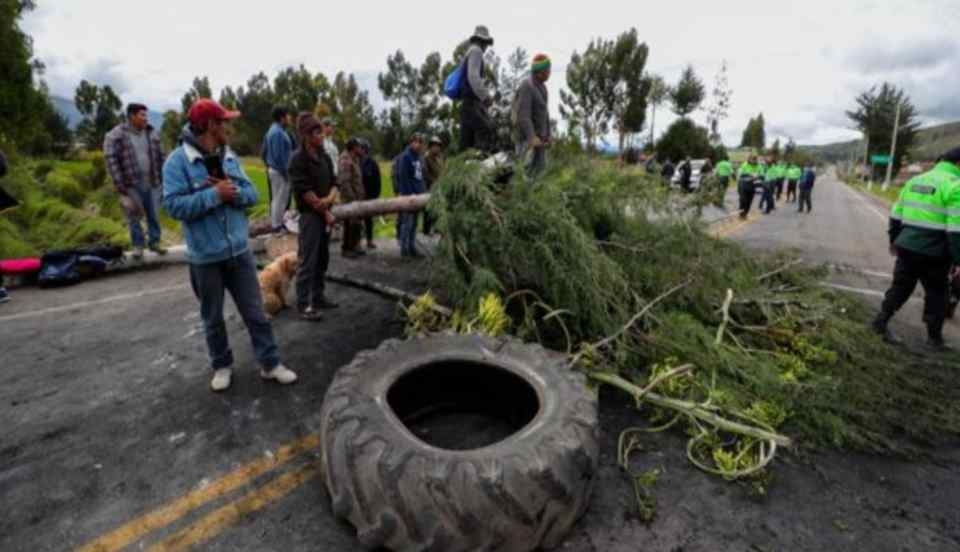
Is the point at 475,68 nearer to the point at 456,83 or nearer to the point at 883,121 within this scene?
the point at 456,83

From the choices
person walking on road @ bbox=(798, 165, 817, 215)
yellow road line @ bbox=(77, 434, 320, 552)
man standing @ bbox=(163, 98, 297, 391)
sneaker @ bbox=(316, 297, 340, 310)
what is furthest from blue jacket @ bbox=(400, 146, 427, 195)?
person walking on road @ bbox=(798, 165, 817, 215)

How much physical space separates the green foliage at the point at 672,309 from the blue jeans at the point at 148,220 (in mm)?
4818

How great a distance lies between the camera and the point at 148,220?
7.02m

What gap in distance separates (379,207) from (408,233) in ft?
6.93

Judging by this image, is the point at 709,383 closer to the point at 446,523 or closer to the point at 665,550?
the point at 665,550

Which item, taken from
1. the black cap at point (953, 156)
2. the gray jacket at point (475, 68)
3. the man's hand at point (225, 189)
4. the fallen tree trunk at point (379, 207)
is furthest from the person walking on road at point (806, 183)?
A: the man's hand at point (225, 189)

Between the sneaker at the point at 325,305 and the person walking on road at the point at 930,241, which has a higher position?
the person walking on road at the point at 930,241

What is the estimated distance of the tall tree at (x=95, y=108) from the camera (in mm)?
47188

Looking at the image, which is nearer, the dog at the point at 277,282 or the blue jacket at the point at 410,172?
the dog at the point at 277,282

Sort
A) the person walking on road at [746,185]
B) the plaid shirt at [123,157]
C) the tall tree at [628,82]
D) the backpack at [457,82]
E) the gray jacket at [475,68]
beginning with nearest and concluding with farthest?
the gray jacket at [475,68] → the backpack at [457,82] → the plaid shirt at [123,157] → the person walking on road at [746,185] → the tall tree at [628,82]

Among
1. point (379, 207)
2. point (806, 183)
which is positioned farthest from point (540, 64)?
point (806, 183)

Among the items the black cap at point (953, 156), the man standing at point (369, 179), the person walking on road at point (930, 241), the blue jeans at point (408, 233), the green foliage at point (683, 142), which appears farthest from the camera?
the green foliage at point (683, 142)

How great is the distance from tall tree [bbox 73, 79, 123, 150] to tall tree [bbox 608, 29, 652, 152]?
45354mm

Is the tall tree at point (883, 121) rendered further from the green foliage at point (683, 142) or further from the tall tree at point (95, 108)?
the tall tree at point (95, 108)
